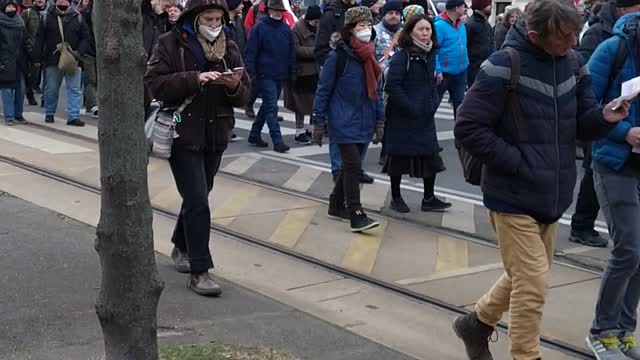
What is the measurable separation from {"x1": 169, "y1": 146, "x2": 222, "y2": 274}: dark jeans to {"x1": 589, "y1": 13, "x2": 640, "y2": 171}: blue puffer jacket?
7.81 ft

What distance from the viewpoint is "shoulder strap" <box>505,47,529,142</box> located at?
15.0 feet

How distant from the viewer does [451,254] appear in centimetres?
736

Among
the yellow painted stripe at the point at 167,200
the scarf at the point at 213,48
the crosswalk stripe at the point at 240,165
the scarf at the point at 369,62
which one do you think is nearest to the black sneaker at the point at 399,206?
the scarf at the point at 369,62

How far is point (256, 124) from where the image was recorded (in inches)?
488

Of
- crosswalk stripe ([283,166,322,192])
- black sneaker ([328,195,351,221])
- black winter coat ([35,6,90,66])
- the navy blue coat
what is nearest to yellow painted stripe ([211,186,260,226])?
crosswalk stripe ([283,166,322,192])

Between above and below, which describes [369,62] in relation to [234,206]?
above

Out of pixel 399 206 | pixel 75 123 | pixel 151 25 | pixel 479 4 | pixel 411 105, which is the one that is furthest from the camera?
pixel 75 123

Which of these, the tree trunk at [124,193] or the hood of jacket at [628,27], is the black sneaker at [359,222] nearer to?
the hood of jacket at [628,27]

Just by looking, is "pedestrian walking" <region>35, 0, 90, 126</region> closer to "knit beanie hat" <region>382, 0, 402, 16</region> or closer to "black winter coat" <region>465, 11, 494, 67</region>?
"knit beanie hat" <region>382, 0, 402, 16</region>

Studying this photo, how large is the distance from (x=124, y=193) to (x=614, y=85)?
2.69 metres

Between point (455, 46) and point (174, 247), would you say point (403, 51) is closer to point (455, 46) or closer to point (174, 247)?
point (174, 247)

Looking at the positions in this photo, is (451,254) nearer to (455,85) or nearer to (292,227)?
(292,227)

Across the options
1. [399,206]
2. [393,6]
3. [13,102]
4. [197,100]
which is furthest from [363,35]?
[13,102]

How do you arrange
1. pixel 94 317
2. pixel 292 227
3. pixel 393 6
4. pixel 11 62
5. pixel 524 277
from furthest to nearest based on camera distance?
pixel 11 62 < pixel 393 6 < pixel 292 227 < pixel 94 317 < pixel 524 277
